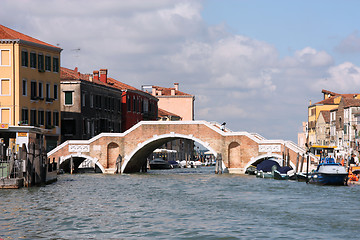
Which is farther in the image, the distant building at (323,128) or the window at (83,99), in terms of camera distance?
the distant building at (323,128)

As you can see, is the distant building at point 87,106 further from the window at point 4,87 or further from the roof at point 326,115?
the roof at point 326,115

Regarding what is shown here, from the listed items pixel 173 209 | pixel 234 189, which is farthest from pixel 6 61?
pixel 173 209

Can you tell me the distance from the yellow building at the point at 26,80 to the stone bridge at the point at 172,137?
10.3 ft

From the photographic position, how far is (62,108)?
173ft

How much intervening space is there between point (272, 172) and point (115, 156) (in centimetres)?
1123

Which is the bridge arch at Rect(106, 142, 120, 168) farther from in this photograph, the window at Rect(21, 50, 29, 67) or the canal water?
the canal water

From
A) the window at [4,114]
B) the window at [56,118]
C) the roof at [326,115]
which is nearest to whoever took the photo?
the window at [4,114]

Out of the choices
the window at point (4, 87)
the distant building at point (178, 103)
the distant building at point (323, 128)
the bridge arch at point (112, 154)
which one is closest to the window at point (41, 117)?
the window at point (4, 87)

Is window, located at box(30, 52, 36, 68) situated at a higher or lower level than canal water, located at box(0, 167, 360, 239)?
higher

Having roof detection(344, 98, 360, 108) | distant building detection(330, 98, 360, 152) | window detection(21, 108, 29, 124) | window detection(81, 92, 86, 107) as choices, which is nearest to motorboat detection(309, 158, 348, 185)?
window detection(21, 108, 29, 124)

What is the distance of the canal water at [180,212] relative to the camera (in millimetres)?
19062

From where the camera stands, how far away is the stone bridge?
1806 inches

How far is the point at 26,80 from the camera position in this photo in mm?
45938

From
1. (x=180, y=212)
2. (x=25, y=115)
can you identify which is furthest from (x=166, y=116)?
(x=180, y=212)
